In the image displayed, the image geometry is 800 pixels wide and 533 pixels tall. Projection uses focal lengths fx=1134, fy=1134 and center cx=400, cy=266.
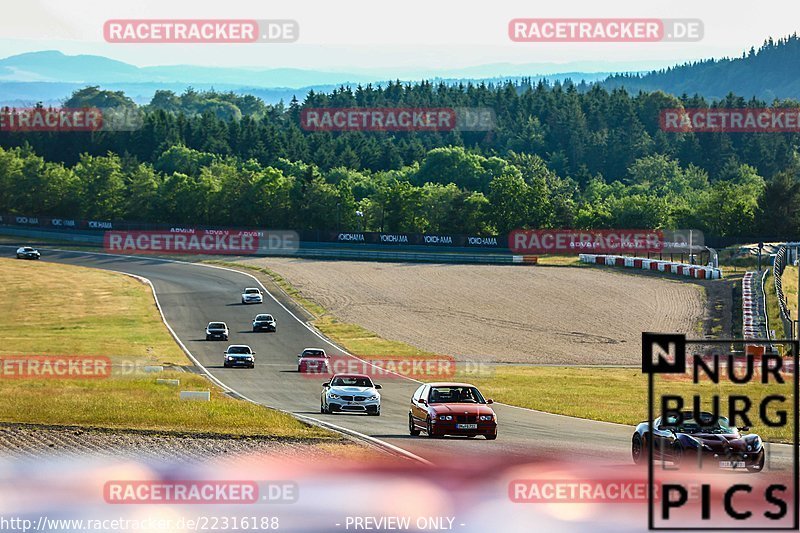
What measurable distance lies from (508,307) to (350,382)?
4491 centimetres

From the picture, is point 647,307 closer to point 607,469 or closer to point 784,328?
point 784,328

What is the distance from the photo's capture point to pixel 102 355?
193 feet

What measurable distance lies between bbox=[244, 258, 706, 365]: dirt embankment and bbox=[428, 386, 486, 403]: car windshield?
96.6ft

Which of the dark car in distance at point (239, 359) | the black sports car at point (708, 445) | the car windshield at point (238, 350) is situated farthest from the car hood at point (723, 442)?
the car windshield at point (238, 350)

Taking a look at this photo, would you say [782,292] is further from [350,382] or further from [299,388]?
[350,382]

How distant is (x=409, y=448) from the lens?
90.7 feet

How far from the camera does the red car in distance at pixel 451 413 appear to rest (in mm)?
29438

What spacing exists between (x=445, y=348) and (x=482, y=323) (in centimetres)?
1116

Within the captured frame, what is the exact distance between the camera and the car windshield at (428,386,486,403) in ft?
100

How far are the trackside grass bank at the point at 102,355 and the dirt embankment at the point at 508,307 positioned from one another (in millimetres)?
14901
